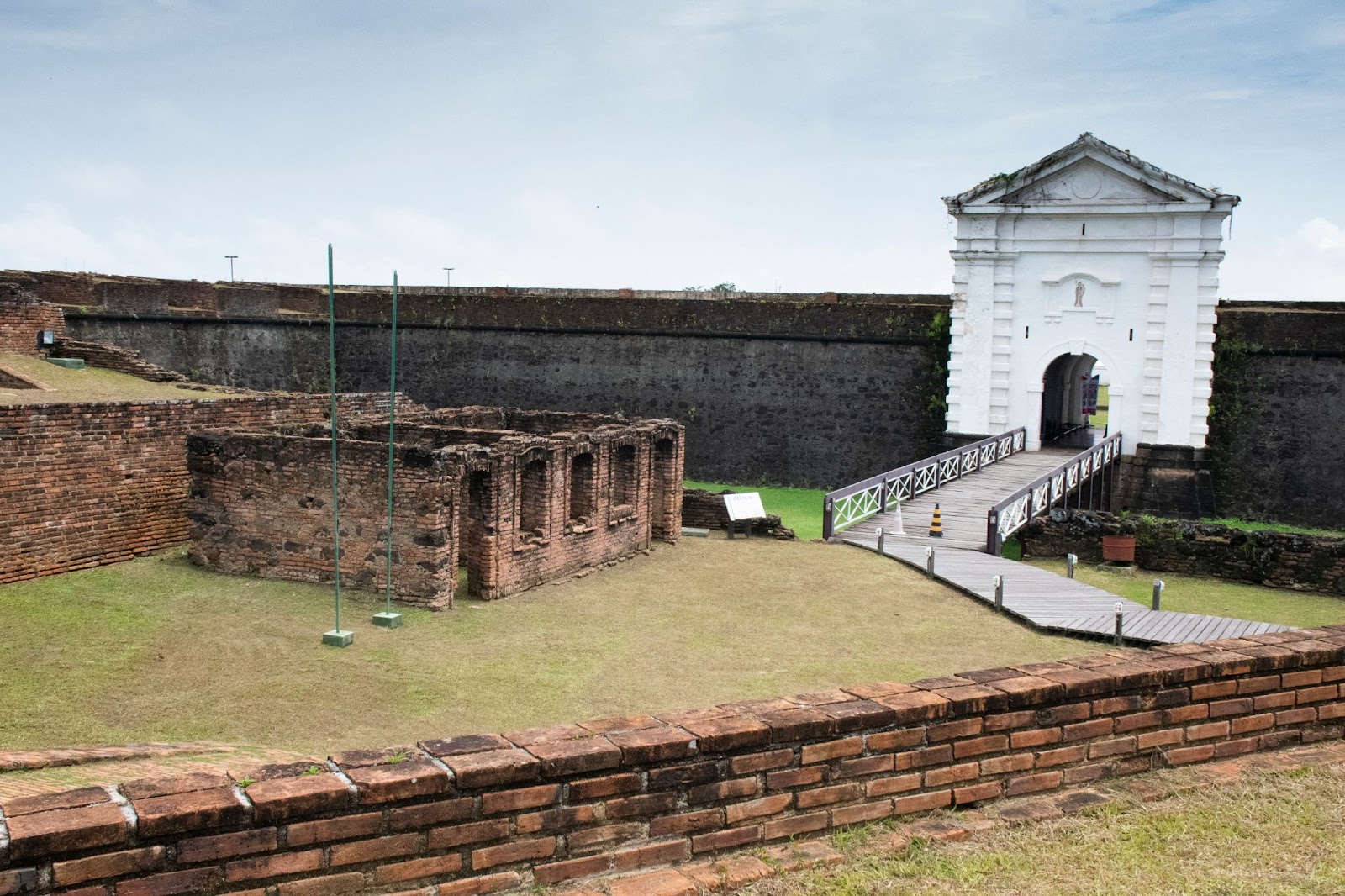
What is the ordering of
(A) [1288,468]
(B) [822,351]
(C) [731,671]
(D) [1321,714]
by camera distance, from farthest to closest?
(B) [822,351]
(A) [1288,468]
(C) [731,671]
(D) [1321,714]

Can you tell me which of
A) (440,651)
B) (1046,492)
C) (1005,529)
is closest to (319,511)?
(440,651)

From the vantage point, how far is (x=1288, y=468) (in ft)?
63.2

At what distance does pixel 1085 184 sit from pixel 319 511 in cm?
1397

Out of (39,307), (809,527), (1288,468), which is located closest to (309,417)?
(39,307)

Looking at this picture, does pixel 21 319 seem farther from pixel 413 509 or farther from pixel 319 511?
pixel 413 509

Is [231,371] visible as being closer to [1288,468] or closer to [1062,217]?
[1062,217]

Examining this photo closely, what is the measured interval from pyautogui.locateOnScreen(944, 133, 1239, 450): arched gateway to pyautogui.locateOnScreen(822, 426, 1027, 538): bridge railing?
4.01 ft

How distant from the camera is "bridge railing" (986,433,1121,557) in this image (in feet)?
45.4

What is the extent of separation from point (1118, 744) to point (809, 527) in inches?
516

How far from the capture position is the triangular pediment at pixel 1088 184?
62.1 feet

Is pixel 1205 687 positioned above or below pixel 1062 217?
below

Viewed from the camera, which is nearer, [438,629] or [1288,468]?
[438,629]

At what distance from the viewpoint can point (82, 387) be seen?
15.1 m

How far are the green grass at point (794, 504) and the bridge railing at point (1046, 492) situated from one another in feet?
9.32
